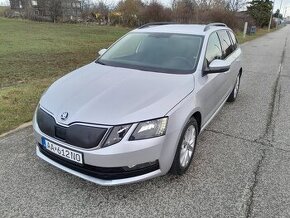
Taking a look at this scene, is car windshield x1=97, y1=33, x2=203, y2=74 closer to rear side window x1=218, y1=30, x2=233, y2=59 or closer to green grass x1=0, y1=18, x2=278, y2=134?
rear side window x1=218, y1=30, x2=233, y2=59

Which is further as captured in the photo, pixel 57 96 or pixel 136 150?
pixel 57 96

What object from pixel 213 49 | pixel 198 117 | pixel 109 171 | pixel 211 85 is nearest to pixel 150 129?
pixel 109 171

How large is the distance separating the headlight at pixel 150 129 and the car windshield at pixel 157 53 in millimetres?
1072

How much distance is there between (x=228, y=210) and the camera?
2.78 metres

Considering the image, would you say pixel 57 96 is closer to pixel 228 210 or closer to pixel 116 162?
pixel 116 162

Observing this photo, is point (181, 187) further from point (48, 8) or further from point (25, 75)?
point (48, 8)

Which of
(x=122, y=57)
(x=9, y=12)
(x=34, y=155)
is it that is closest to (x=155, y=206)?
(x=34, y=155)

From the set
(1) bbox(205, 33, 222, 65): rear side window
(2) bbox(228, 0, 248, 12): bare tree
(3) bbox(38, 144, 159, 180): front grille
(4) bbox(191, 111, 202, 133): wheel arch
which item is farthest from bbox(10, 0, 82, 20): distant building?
(3) bbox(38, 144, 159, 180): front grille

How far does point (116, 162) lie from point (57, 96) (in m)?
1.04

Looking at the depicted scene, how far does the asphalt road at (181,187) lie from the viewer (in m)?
2.75

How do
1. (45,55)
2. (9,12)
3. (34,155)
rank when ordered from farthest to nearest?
(9,12) → (45,55) → (34,155)

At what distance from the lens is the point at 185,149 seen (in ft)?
10.6

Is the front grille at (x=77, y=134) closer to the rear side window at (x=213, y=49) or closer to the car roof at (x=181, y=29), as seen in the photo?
the rear side window at (x=213, y=49)

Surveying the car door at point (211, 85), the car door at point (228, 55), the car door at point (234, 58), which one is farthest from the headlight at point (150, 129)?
the car door at point (234, 58)
